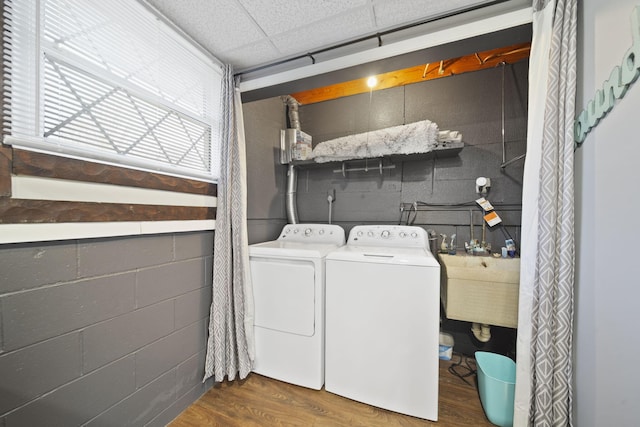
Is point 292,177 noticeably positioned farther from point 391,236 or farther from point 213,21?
point 213,21

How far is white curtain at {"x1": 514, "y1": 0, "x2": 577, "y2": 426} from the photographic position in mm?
989

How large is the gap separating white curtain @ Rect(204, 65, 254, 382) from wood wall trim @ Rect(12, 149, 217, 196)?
30 centimetres

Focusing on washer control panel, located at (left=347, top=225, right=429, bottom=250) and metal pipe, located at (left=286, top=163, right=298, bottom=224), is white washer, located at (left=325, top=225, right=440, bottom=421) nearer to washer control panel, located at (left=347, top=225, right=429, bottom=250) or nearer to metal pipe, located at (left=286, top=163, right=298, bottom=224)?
washer control panel, located at (left=347, top=225, right=429, bottom=250)

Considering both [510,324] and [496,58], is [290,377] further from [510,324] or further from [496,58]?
[496,58]

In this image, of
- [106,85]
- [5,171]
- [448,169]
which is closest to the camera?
[5,171]

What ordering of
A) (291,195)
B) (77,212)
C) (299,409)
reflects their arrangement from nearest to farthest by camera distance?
(77,212) < (299,409) < (291,195)

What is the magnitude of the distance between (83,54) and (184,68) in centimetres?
50

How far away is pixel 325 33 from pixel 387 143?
92 centimetres

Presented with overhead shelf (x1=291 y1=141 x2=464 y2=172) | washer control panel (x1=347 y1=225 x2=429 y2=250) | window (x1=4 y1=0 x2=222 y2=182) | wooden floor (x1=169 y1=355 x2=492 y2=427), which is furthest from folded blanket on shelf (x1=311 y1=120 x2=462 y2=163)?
wooden floor (x1=169 y1=355 x2=492 y2=427)

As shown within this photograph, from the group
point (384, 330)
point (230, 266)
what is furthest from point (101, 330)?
point (384, 330)

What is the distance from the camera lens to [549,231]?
102 centimetres

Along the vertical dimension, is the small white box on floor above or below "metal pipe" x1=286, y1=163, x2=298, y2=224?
below

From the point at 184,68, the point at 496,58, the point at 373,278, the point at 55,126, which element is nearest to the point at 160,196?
the point at 55,126

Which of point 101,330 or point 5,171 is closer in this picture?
point 5,171
